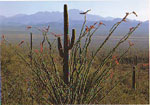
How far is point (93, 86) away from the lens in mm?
2316

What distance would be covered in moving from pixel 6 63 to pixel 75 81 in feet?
29.3

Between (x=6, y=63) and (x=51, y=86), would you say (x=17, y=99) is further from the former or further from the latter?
(x=6, y=63)

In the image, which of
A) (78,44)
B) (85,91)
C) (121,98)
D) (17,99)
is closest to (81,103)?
(85,91)

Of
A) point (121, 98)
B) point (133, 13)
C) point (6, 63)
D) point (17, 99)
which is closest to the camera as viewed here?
point (133, 13)

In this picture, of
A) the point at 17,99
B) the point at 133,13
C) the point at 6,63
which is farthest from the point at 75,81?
the point at 6,63

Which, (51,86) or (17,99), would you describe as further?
(17,99)

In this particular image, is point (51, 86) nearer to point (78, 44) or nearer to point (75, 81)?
point (75, 81)

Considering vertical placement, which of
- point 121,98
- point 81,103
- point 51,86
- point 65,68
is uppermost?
point 65,68

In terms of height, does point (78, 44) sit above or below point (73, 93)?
above

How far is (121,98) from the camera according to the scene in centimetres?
722

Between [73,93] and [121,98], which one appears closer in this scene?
[73,93]

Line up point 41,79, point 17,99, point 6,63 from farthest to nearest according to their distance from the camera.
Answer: point 6,63 → point 17,99 → point 41,79

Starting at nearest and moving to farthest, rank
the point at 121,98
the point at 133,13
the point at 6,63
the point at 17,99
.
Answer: the point at 133,13 → the point at 17,99 → the point at 121,98 → the point at 6,63

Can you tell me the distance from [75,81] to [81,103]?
0.73ft
